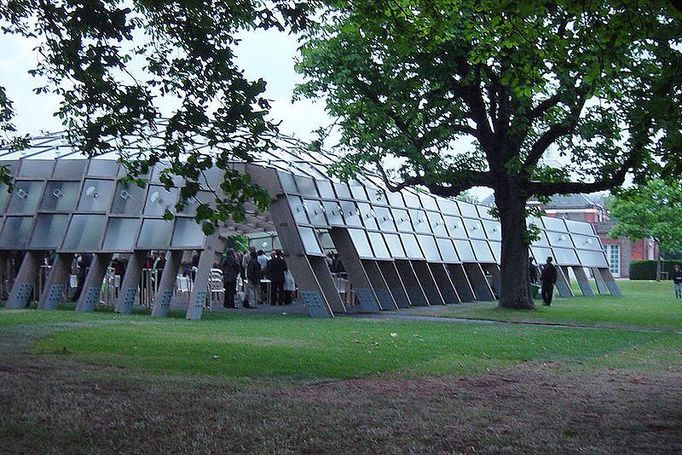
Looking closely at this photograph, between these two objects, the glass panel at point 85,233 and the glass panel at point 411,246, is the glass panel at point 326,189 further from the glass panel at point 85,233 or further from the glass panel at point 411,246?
the glass panel at point 85,233

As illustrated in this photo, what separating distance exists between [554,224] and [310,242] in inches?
919

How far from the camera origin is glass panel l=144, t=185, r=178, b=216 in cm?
2647

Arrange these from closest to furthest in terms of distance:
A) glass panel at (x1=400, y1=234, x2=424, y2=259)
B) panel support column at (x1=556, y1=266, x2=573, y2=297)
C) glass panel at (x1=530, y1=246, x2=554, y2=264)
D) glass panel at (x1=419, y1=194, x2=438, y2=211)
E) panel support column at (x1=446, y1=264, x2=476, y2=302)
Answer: glass panel at (x1=400, y1=234, x2=424, y2=259) < glass panel at (x1=419, y1=194, x2=438, y2=211) < panel support column at (x1=446, y1=264, x2=476, y2=302) < glass panel at (x1=530, y1=246, x2=554, y2=264) < panel support column at (x1=556, y1=266, x2=573, y2=297)

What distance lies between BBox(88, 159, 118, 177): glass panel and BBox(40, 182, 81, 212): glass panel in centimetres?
58

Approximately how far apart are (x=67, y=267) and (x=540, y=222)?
2531 cm

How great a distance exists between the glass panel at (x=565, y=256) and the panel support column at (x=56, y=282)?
2476 centimetres

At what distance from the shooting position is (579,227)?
48.3 meters

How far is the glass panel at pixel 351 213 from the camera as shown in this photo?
96.1 ft

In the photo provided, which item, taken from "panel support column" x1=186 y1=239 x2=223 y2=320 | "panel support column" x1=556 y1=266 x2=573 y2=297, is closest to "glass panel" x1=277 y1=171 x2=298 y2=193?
"panel support column" x1=186 y1=239 x2=223 y2=320

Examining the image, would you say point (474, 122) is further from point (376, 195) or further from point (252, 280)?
point (252, 280)

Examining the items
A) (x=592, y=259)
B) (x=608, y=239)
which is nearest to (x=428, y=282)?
(x=592, y=259)

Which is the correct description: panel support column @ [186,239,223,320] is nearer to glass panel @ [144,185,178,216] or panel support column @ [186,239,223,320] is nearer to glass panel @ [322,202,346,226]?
glass panel @ [144,185,178,216]

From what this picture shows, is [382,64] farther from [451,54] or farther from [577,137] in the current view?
[577,137]

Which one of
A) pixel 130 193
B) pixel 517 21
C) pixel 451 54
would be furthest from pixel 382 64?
pixel 517 21
